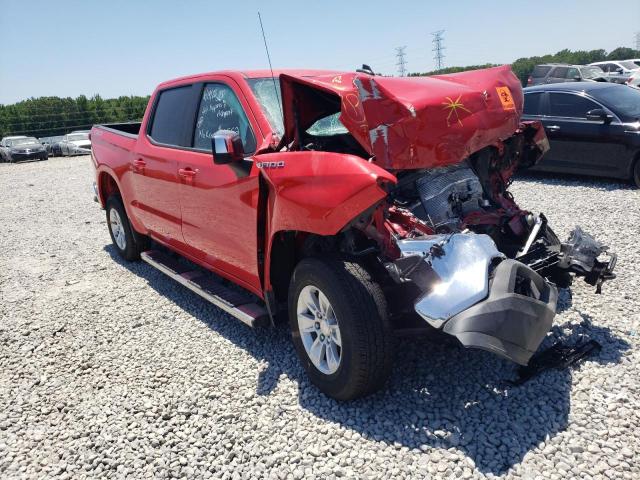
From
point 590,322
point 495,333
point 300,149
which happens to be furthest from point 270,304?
point 590,322

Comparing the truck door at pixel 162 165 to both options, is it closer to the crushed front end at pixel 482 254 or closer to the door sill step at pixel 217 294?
the door sill step at pixel 217 294

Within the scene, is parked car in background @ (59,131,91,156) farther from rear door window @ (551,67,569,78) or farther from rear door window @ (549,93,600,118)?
rear door window @ (549,93,600,118)

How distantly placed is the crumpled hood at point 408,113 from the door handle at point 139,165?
2238mm

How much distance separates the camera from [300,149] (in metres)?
3.21

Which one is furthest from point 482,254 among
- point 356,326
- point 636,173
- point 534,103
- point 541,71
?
point 541,71

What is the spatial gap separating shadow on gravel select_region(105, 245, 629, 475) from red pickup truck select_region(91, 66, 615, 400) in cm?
19

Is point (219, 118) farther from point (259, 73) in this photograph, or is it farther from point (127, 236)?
point (127, 236)

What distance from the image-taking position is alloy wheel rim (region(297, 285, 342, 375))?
3010 mm

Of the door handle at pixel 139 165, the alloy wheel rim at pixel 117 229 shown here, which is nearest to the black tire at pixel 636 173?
the door handle at pixel 139 165

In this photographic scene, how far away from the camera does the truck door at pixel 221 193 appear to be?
3.52 m

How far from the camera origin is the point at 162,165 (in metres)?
4.54

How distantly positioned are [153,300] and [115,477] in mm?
2500

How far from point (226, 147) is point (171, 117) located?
66.0 inches

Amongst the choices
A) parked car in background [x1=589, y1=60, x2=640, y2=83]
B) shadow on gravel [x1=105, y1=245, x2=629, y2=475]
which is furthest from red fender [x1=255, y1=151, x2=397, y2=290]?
parked car in background [x1=589, y1=60, x2=640, y2=83]
